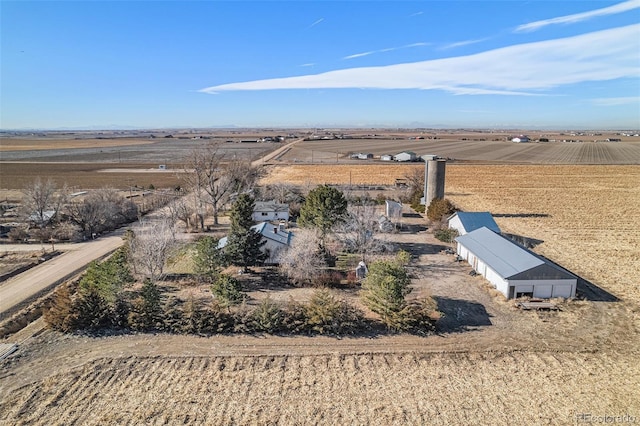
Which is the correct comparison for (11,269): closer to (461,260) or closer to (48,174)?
(461,260)

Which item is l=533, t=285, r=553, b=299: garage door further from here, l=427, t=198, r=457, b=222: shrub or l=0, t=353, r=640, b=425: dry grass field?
l=427, t=198, r=457, b=222: shrub

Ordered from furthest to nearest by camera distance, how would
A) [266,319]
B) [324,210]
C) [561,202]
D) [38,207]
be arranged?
[561,202]
[38,207]
[324,210]
[266,319]

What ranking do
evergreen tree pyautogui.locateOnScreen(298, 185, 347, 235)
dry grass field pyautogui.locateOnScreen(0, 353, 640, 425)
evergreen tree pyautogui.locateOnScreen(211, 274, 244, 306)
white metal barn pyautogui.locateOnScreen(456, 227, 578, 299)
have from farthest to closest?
evergreen tree pyautogui.locateOnScreen(298, 185, 347, 235) < white metal barn pyautogui.locateOnScreen(456, 227, 578, 299) < evergreen tree pyautogui.locateOnScreen(211, 274, 244, 306) < dry grass field pyautogui.locateOnScreen(0, 353, 640, 425)

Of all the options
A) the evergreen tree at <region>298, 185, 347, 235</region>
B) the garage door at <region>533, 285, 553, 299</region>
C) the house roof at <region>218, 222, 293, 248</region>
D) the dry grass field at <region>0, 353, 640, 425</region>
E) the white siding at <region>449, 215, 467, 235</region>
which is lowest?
the dry grass field at <region>0, 353, 640, 425</region>

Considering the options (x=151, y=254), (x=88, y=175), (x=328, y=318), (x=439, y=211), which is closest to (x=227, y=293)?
(x=328, y=318)

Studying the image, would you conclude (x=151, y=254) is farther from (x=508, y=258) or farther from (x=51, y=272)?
(x=508, y=258)

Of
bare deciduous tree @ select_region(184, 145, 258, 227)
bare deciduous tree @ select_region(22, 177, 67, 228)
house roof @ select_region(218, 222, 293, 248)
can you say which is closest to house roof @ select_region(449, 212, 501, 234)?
house roof @ select_region(218, 222, 293, 248)
